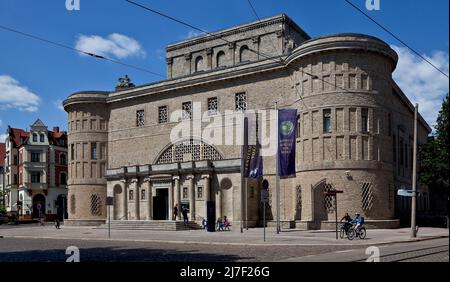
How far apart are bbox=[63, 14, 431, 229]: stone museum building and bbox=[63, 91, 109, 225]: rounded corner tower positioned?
0.36 feet

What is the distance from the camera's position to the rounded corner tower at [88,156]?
182 feet

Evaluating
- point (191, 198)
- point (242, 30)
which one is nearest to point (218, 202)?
point (191, 198)

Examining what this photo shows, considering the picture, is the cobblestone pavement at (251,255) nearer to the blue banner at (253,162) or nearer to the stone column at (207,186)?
the blue banner at (253,162)

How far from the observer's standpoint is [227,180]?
4378cm

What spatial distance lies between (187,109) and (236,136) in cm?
678

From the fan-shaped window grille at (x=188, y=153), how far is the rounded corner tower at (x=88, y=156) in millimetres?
8625

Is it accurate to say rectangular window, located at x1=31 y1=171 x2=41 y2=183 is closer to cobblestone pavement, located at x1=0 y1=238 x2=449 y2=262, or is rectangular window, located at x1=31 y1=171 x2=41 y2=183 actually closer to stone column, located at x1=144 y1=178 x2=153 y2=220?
stone column, located at x1=144 y1=178 x2=153 y2=220

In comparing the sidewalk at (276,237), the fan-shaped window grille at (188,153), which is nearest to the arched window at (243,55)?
the fan-shaped window grille at (188,153)

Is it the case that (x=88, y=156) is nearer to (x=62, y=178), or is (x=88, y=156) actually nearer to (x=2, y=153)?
(x=62, y=178)

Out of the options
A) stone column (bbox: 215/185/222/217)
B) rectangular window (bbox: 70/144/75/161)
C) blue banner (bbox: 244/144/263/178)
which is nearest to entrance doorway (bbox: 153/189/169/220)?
stone column (bbox: 215/185/222/217)

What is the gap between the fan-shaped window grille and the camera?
47.3 metres

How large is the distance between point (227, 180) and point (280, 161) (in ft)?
26.6
